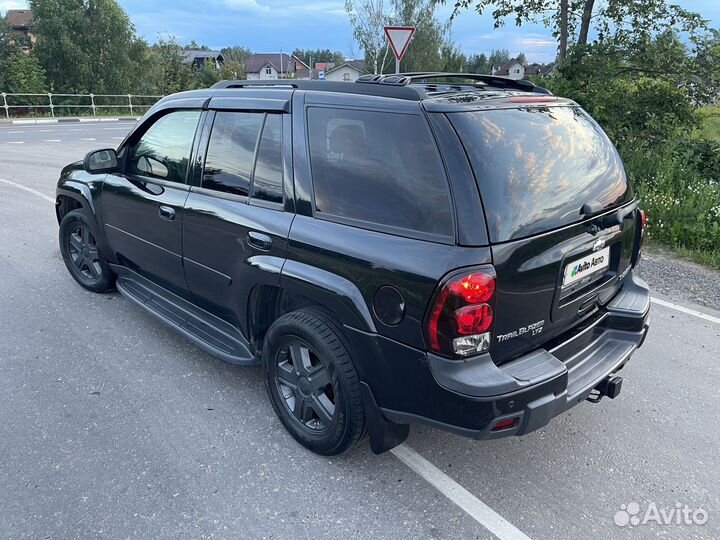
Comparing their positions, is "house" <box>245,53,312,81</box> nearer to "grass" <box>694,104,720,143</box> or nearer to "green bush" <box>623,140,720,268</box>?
"grass" <box>694,104,720,143</box>

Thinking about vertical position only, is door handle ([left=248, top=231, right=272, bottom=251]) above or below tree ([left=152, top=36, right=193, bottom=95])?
below

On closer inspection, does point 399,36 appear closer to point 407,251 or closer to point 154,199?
point 154,199

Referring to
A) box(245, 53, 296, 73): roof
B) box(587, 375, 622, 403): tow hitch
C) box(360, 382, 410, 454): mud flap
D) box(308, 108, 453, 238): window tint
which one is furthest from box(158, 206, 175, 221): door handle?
box(245, 53, 296, 73): roof

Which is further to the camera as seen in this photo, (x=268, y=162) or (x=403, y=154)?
(x=268, y=162)

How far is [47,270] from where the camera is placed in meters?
5.53

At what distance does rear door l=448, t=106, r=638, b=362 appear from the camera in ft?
7.61

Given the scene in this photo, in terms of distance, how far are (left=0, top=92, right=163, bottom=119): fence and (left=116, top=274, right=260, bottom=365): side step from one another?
27441mm

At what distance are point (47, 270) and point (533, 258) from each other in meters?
5.04

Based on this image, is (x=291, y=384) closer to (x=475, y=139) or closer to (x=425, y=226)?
(x=425, y=226)

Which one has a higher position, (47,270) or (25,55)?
(25,55)

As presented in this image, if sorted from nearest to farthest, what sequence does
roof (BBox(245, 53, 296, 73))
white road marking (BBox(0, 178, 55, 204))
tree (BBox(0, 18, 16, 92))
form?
white road marking (BBox(0, 178, 55, 204)) → tree (BBox(0, 18, 16, 92)) → roof (BBox(245, 53, 296, 73))

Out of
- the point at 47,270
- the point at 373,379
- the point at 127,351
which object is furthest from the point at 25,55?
the point at 373,379

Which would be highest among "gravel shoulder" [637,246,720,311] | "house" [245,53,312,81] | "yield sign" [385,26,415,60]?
"house" [245,53,312,81]

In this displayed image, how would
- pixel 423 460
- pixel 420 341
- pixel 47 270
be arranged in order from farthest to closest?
pixel 47 270 → pixel 423 460 → pixel 420 341
